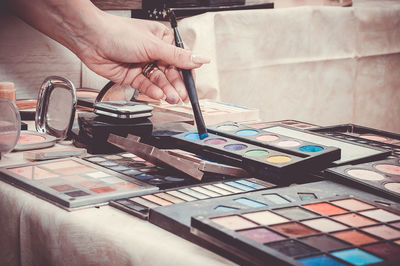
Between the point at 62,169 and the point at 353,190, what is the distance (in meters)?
0.48

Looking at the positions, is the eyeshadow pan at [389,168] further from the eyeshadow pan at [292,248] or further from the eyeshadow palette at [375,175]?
the eyeshadow pan at [292,248]

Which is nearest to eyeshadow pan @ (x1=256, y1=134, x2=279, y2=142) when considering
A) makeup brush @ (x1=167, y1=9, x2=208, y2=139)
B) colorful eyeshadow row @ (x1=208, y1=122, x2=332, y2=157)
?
colorful eyeshadow row @ (x1=208, y1=122, x2=332, y2=157)

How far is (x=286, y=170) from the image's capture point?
0.86 m

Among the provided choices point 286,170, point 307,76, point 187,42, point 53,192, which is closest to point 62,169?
point 53,192

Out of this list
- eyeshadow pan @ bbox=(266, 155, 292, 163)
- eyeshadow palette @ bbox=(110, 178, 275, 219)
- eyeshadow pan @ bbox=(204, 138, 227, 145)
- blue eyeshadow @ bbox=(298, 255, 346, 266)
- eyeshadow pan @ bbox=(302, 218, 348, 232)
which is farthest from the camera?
eyeshadow pan @ bbox=(204, 138, 227, 145)

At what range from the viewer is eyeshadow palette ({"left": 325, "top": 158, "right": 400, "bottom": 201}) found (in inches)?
32.8

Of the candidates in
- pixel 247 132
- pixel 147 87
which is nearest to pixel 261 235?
pixel 247 132

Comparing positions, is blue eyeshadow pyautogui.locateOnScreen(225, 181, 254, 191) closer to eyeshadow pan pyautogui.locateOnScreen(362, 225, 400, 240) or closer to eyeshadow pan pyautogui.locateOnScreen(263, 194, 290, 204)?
eyeshadow pan pyautogui.locateOnScreen(263, 194, 290, 204)

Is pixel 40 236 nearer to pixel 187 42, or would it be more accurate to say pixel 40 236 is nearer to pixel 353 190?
pixel 353 190

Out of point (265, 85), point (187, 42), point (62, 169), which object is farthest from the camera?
point (265, 85)

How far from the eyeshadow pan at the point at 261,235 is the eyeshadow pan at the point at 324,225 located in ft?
0.21

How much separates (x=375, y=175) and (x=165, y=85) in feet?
2.00

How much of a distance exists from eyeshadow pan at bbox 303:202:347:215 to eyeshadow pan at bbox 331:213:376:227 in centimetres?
1

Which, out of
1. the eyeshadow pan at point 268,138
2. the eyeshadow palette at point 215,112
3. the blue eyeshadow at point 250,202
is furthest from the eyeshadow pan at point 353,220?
the eyeshadow palette at point 215,112
